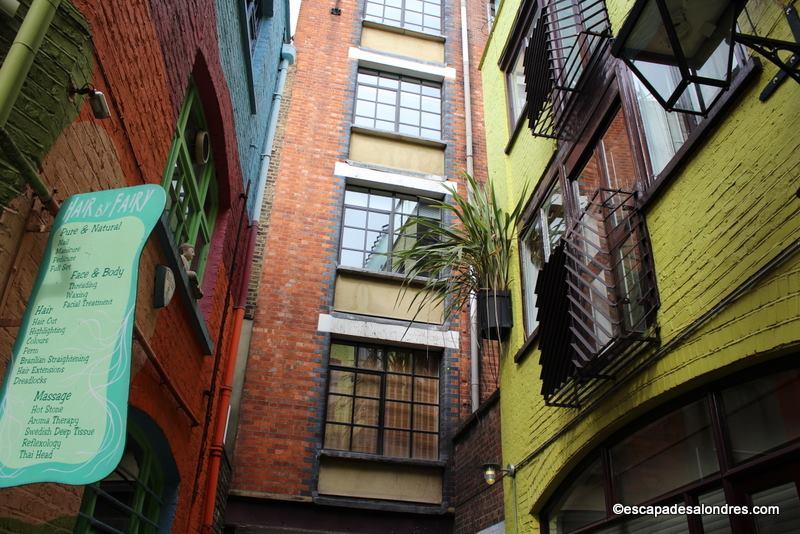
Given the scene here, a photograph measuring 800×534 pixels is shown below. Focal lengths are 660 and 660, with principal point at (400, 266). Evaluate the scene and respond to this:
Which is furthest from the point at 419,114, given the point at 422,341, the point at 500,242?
the point at 500,242

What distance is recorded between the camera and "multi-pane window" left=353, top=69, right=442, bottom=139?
12881 mm

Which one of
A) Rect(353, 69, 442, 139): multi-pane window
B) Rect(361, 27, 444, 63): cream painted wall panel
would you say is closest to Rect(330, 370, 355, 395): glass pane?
Rect(353, 69, 442, 139): multi-pane window

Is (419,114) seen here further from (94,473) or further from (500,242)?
(94,473)

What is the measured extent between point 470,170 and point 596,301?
6.62 m

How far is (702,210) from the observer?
14.8 ft

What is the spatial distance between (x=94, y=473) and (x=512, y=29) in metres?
8.76

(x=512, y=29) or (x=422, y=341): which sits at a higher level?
(x=512, y=29)

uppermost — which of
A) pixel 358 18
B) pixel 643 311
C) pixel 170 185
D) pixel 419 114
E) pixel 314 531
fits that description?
pixel 358 18

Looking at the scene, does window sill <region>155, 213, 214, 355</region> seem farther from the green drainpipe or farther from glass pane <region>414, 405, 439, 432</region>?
glass pane <region>414, 405, 439, 432</region>

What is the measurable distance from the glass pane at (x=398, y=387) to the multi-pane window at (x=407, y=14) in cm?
780

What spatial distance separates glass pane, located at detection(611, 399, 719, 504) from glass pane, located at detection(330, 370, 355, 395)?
5.41 meters

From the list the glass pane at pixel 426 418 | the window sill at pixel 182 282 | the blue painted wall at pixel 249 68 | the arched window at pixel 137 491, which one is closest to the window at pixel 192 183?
the window sill at pixel 182 282

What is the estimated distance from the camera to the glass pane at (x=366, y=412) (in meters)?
10.1

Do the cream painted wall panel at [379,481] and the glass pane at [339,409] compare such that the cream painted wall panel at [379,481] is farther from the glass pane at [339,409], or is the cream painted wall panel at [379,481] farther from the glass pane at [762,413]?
the glass pane at [762,413]
